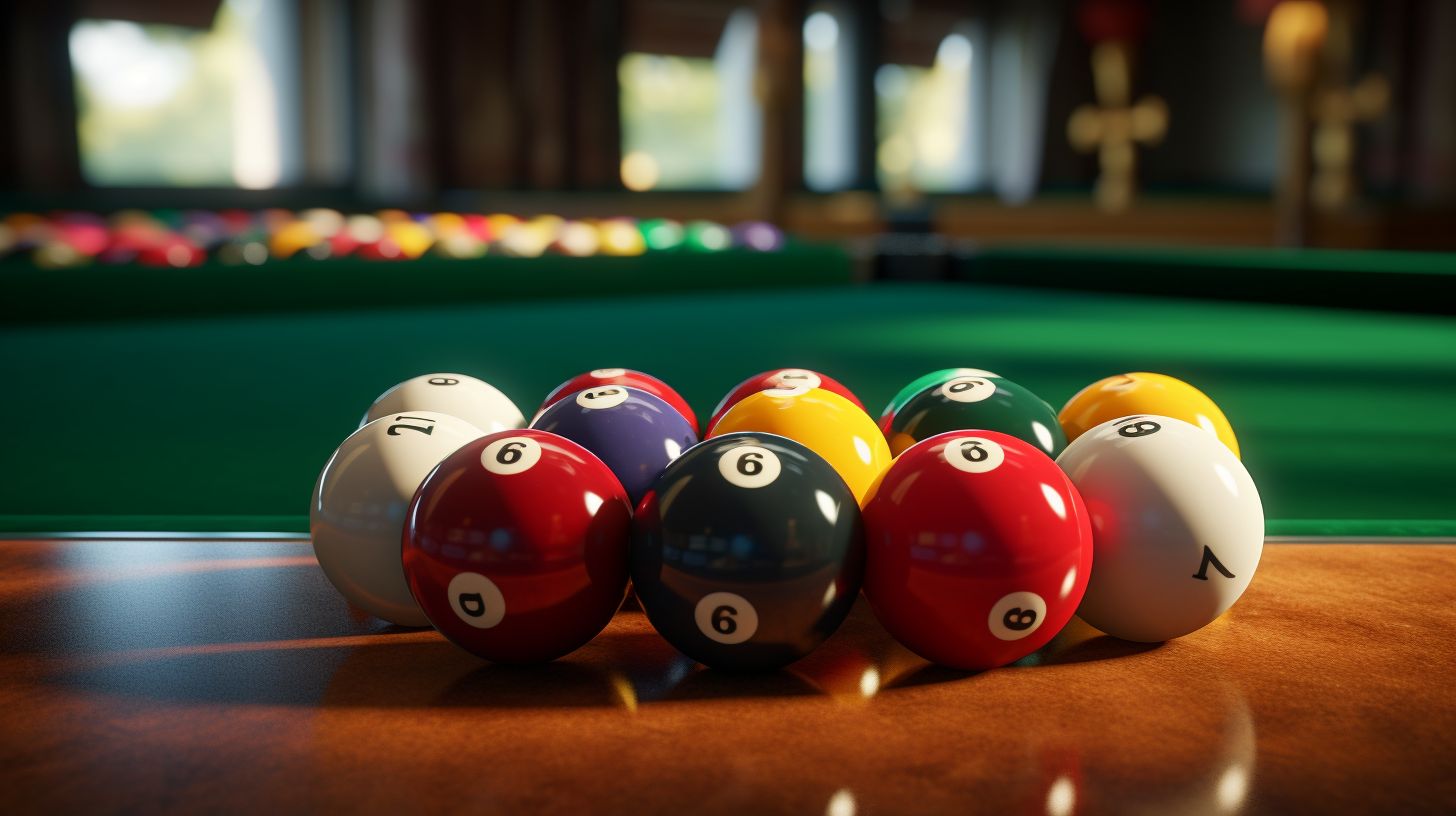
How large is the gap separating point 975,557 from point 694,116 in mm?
9842

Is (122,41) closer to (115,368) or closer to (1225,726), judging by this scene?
(115,368)

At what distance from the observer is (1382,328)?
428 centimetres

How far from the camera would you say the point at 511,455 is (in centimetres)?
123

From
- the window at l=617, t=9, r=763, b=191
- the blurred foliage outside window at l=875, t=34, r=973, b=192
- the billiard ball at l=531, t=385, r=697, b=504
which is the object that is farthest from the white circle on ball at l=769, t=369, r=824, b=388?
the blurred foliage outside window at l=875, t=34, r=973, b=192

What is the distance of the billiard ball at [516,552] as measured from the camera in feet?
3.84

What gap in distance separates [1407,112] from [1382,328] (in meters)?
6.34

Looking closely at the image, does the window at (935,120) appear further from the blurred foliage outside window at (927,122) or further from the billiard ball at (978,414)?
the billiard ball at (978,414)

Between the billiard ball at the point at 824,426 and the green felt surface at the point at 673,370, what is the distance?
0.64 metres

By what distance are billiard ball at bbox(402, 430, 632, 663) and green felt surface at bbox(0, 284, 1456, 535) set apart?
618 mm

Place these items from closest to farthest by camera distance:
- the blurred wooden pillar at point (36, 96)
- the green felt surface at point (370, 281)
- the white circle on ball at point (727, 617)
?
the white circle on ball at point (727, 617)
the green felt surface at point (370, 281)
the blurred wooden pillar at point (36, 96)

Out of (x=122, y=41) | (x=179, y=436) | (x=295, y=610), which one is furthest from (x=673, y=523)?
(x=122, y=41)

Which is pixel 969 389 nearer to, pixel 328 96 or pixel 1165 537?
pixel 1165 537

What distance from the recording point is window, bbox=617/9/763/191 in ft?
33.7

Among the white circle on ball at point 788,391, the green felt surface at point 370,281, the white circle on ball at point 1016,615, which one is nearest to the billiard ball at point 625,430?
the white circle on ball at point 788,391
